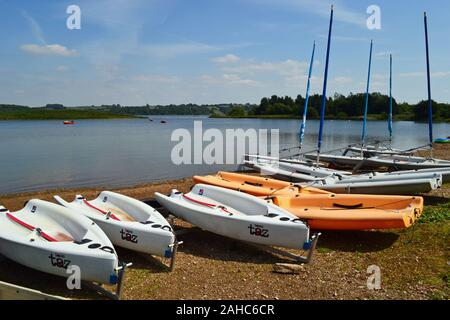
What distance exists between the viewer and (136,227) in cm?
650

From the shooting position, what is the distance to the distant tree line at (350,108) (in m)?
98.6

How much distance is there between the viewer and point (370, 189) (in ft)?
33.8

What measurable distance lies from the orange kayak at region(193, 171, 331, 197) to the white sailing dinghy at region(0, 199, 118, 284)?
4926mm

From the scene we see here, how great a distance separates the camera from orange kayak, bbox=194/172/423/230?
696cm

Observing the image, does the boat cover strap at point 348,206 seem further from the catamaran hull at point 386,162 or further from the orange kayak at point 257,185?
the catamaran hull at point 386,162

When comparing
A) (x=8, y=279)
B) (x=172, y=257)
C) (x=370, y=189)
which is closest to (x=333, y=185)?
(x=370, y=189)

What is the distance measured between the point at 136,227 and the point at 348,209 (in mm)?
4465

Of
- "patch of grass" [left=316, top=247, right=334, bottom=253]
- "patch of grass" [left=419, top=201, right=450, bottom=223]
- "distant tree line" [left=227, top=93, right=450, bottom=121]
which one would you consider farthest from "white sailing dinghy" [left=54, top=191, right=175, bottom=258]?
"distant tree line" [left=227, top=93, right=450, bottom=121]

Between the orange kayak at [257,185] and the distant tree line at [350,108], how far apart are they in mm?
83074

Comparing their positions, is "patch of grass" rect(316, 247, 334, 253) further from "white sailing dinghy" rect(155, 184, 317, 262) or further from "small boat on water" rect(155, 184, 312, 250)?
"small boat on water" rect(155, 184, 312, 250)

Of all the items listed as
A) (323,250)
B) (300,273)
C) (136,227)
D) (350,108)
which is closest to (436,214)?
(323,250)

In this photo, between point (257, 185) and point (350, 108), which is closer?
point (257, 185)

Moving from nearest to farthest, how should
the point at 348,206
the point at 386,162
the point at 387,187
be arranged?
the point at 348,206 < the point at 387,187 < the point at 386,162

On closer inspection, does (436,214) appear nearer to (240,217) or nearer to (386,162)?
(240,217)
